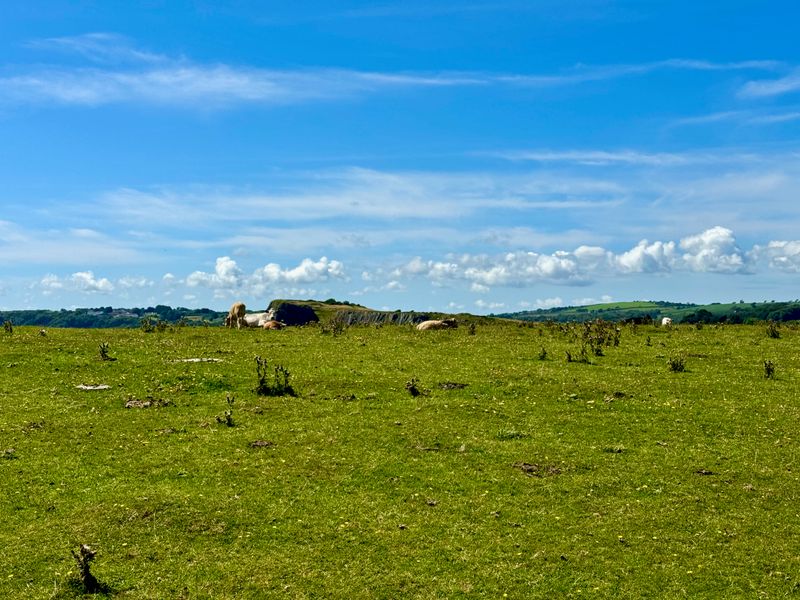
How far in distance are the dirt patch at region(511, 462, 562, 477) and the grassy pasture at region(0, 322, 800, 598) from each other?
0.06 metres

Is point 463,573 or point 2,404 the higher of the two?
point 2,404

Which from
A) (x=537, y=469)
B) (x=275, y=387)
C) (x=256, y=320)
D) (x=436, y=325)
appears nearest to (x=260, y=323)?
(x=256, y=320)

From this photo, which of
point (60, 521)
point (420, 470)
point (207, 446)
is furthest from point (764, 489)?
point (60, 521)

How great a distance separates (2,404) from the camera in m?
27.2

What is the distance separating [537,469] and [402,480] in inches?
170

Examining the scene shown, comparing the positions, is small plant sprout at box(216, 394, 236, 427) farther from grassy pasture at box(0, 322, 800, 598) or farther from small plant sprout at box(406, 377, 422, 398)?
small plant sprout at box(406, 377, 422, 398)

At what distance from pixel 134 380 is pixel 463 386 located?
15678 mm

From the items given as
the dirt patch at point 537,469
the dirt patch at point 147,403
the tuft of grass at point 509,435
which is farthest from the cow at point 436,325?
the dirt patch at point 537,469

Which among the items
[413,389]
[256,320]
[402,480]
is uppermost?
[256,320]

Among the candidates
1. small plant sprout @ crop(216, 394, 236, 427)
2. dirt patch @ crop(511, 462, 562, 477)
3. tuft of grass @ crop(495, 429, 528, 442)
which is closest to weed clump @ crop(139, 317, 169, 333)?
small plant sprout @ crop(216, 394, 236, 427)

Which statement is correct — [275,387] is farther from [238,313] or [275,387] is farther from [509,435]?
[238,313]

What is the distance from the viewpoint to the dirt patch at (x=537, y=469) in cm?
2041

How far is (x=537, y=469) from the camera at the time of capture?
20.8 m

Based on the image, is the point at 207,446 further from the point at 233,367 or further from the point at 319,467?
the point at 233,367
